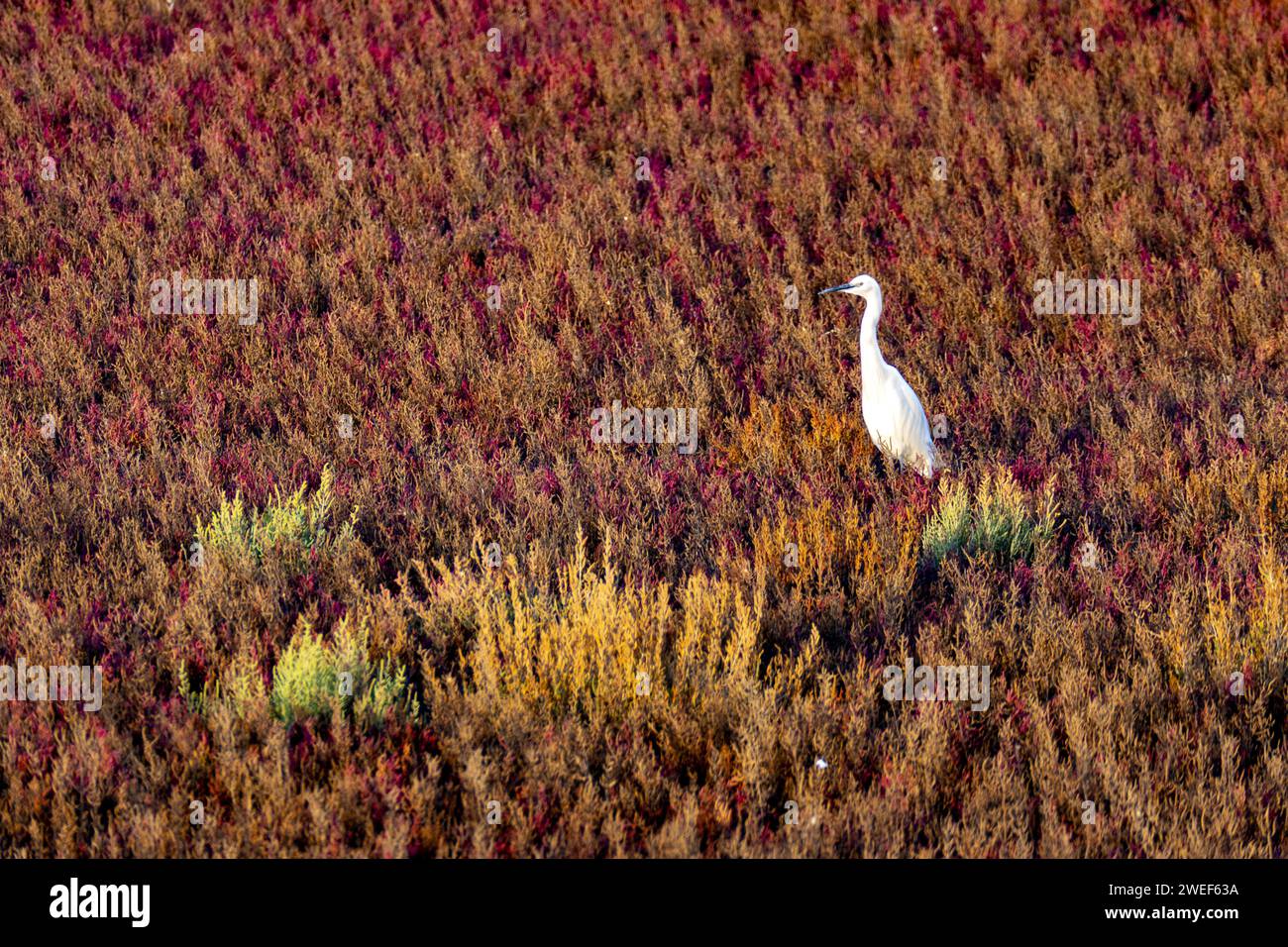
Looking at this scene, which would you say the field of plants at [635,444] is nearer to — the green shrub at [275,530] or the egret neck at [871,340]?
the green shrub at [275,530]

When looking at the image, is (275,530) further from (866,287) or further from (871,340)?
(866,287)

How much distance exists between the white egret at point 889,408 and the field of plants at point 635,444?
0.33 metres

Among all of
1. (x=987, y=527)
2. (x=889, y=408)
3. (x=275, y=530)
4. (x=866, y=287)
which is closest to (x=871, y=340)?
(x=866, y=287)

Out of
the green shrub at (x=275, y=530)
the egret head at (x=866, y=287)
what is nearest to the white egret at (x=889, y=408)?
the egret head at (x=866, y=287)

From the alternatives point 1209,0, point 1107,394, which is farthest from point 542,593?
point 1209,0

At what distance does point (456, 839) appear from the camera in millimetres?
3596

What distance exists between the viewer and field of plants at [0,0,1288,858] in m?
3.91

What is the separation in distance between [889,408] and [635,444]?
1.54 metres

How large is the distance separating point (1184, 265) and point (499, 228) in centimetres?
519

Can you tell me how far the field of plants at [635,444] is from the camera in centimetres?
391

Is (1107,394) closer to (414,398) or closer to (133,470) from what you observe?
(414,398)

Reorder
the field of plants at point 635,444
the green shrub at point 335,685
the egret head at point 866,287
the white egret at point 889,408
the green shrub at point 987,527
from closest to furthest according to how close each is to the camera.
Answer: the field of plants at point 635,444
the green shrub at point 335,685
the green shrub at point 987,527
the white egret at point 889,408
the egret head at point 866,287

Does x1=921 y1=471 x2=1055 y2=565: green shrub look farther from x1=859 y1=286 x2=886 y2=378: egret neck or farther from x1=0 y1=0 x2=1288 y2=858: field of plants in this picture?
x1=859 y1=286 x2=886 y2=378: egret neck
